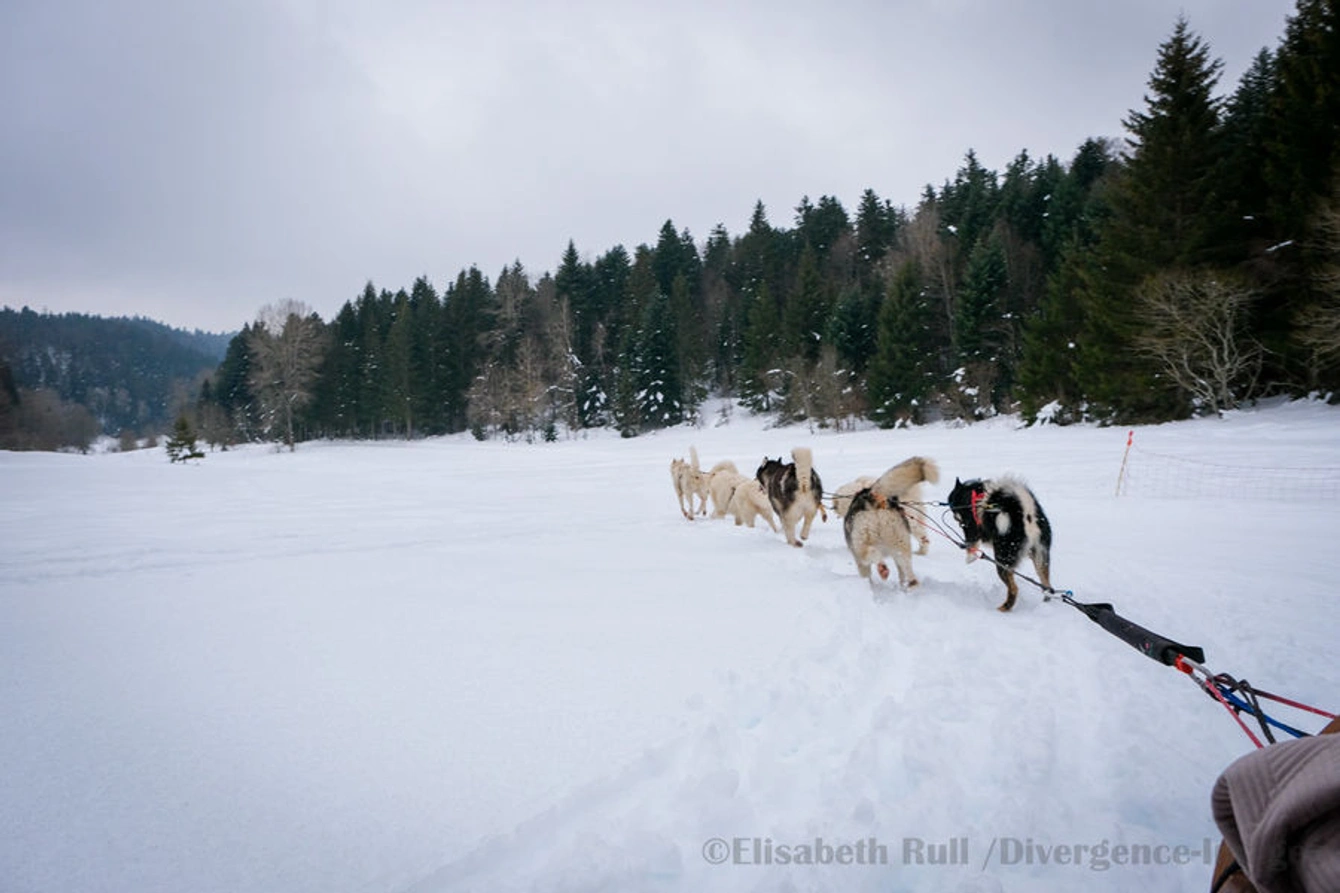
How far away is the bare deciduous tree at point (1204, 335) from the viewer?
1611 cm

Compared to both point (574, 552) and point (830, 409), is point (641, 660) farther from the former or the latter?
point (830, 409)

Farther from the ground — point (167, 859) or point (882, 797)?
point (167, 859)

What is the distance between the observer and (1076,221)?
3362 centimetres

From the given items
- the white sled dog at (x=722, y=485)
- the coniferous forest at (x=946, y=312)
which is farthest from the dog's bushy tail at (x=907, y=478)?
the coniferous forest at (x=946, y=312)

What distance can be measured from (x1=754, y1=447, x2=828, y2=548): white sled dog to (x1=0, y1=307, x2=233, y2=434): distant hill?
126789mm

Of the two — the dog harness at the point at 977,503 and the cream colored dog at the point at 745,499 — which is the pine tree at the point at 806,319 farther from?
the dog harness at the point at 977,503

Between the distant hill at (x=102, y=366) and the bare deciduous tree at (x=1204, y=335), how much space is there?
131095 millimetres

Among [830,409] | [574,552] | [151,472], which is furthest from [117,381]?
[574,552]

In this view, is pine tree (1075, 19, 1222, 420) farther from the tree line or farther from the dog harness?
the tree line

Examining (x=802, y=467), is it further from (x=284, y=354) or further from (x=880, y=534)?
(x=284, y=354)

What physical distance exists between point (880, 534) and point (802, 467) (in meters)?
1.54

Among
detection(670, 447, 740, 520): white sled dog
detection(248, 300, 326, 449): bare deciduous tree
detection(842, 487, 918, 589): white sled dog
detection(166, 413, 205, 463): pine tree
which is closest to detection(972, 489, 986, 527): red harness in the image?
detection(842, 487, 918, 589): white sled dog

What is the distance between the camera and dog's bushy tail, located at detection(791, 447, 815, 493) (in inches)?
248

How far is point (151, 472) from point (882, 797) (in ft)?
96.4
